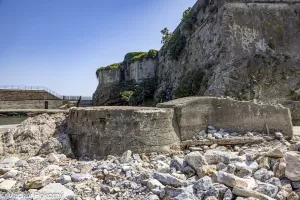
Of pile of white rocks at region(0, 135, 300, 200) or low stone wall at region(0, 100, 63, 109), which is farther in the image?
low stone wall at region(0, 100, 63, 109)

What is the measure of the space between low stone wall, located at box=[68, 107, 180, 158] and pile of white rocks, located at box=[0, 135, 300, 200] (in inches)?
35.4

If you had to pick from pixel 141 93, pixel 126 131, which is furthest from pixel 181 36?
pixel 126 131

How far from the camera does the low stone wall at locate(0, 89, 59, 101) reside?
2395cm

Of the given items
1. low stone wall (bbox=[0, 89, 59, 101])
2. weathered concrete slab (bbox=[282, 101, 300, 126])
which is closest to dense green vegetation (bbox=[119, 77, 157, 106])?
low stone wall (bbox=[0, 89, 59, 101])

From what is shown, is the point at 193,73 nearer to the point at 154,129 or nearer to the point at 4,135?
the point at 154,129

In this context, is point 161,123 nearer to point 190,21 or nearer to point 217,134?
point 217,134

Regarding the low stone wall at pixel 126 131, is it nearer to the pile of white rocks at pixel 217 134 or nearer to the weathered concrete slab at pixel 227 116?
the weathered concrete slab at pixel 227 116

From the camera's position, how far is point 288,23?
16141 millimetres

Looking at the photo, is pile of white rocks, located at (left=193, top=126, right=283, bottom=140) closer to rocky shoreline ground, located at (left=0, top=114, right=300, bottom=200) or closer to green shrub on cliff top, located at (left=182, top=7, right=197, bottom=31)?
rocky shoreline ground, located at (left=0, top=114, right=300, bottom=200)

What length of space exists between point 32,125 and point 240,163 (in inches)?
218

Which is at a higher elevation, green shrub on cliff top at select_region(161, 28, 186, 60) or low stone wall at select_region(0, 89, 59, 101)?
green shrub on cliff top at select_region(161, 28, 186, 60)

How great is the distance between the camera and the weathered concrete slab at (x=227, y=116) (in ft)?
23.5

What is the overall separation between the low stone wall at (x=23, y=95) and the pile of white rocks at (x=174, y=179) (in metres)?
20.4

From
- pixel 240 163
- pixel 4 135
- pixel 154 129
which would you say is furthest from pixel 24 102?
pixel 240 163
